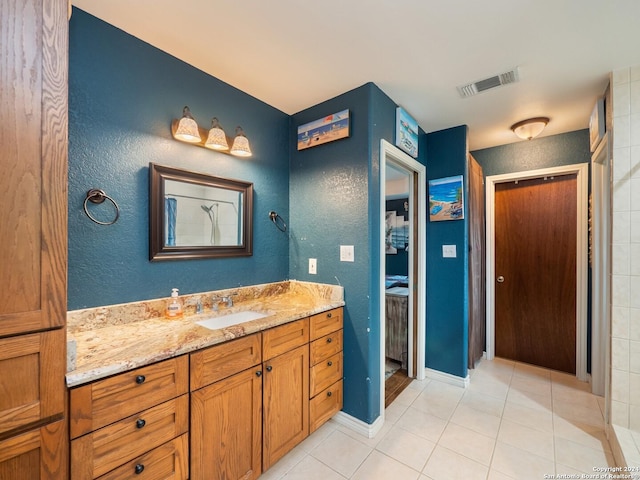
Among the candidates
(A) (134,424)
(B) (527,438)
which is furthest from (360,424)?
(A) (134,424)

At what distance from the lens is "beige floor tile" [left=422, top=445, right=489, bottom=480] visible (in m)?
1.58

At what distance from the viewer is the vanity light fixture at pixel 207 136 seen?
1.62 metres

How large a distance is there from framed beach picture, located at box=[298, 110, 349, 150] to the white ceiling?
18 cm

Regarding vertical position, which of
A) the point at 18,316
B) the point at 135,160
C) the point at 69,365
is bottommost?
the point at 69,365

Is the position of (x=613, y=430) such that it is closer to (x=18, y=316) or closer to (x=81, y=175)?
(x=18, y=316)

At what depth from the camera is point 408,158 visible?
2.45 m

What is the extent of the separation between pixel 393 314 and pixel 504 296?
4.48 feet

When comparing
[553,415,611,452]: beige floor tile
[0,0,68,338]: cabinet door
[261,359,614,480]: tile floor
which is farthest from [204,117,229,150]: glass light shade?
[553,415,611,452]: beige floor tile

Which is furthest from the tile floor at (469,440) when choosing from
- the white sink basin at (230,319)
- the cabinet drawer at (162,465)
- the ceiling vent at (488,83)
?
the ceiling vent at (488,83)

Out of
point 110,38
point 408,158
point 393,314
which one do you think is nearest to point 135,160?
point 110,38

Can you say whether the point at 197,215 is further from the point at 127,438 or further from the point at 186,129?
the point at 127,438

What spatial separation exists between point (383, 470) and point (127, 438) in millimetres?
1402

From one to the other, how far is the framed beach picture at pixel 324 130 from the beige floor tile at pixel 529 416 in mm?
2512

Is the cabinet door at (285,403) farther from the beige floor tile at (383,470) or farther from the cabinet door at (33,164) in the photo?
the cabinet door at (33,164)
